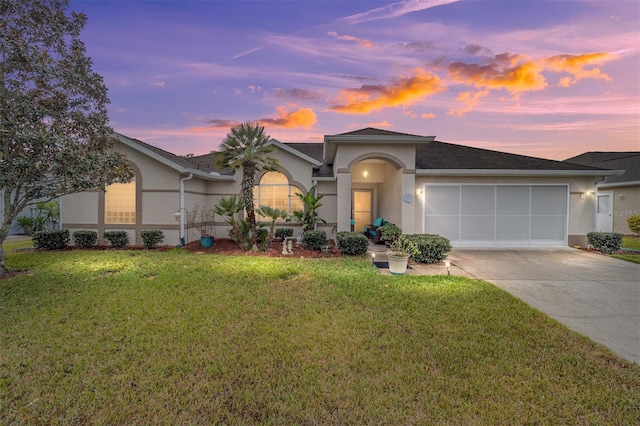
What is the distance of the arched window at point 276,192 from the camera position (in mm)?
14320

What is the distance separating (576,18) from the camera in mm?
9203

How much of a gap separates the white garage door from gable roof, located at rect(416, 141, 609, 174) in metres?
0.86

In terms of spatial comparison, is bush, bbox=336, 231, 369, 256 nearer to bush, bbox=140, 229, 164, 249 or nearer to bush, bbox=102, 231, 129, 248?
bush, bbox=140, 229, 164, 249

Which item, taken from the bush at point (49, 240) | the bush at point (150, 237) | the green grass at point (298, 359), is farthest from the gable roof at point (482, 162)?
the bush at point (49, 240)

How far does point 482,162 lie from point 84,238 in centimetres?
1809

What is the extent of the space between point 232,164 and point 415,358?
29.4ft

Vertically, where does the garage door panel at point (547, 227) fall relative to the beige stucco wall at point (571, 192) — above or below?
below

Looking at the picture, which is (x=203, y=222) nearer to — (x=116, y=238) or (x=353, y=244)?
(x=116, y=238)

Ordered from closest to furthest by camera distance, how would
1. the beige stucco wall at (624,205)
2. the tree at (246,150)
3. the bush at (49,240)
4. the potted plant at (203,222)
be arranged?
the tree at (246,150) < the bush at (49,240) < the potted plant at (203,222) < the beige stucco wall at (624,205)

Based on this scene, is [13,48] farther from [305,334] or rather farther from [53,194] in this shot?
[305,334]

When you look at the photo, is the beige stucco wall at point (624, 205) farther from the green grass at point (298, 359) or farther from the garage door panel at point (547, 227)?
the green grass at point (298, 359)

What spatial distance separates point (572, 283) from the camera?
7273 mm

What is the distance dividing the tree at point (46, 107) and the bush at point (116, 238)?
375 centimetres

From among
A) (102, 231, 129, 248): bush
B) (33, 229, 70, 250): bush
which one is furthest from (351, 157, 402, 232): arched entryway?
(33, 229, 70, 250): bush
